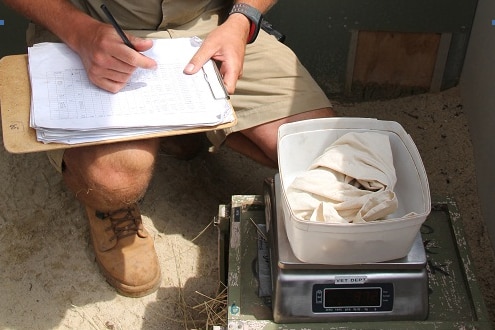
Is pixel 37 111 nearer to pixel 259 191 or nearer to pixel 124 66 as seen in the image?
pixel 124 66

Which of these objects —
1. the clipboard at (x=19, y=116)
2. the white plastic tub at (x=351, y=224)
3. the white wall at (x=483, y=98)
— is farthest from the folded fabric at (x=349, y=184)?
the white wall at (x=483, y=98)

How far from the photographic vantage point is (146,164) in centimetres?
187

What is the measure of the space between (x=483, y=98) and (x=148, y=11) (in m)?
1.20

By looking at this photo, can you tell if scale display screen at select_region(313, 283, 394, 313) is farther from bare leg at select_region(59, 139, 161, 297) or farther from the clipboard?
bare leg at select_region(59, 139, 161, 297)

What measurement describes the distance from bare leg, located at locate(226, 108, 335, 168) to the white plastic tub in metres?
0.34

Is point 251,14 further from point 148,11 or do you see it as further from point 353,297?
point 353,297

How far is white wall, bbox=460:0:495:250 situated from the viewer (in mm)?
2328

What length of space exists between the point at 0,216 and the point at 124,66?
2.90 feet

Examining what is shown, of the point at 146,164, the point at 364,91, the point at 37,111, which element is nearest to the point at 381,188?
the point at 146,164

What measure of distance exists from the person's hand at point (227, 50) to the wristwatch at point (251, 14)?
0.02m

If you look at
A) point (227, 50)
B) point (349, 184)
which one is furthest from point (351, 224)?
point (227, 50)

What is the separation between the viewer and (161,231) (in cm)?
238

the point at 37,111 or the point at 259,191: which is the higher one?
the point at 37,111

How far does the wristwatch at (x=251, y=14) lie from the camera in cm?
207
